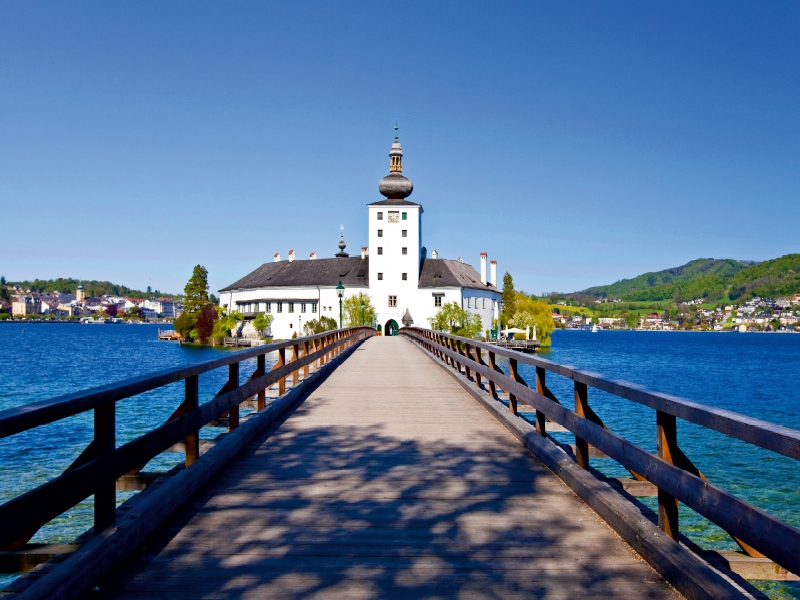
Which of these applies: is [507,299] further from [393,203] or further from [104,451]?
[104,451]

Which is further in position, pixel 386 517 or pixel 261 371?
pixel 261 371

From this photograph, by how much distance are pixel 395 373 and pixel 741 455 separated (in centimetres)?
1073

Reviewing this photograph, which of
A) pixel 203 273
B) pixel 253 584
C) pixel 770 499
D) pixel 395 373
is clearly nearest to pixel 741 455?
pixel 770 499

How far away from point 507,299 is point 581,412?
101434 mm

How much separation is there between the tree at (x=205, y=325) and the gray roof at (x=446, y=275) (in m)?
33.4

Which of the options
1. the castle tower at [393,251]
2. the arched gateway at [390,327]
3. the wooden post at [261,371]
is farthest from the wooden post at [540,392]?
the arched gateway at [390,327]

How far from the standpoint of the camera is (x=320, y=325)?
3204 inches

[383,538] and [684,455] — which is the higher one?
[684,455]

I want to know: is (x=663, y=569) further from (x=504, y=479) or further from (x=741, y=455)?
(x=741, y=455)

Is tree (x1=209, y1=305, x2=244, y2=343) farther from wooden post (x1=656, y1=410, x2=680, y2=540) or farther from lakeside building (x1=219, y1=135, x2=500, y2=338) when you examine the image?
wooden post (x1=656, y1=410, x2=680, y2=540)

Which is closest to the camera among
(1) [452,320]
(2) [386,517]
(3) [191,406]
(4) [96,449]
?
(4) [96,449]

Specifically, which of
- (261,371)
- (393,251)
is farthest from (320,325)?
(261,371)

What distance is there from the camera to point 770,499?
16.4 meters

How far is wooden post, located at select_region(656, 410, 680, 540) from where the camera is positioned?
4.53m
